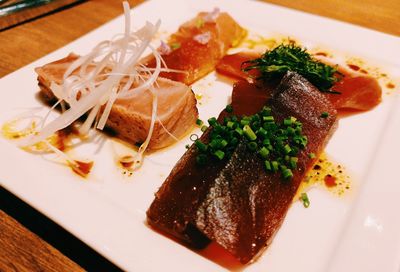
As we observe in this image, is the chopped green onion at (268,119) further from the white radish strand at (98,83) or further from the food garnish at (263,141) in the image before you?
the white radish strand at (98,83)

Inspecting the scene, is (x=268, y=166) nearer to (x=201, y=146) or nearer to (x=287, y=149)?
(x=287, y=149)

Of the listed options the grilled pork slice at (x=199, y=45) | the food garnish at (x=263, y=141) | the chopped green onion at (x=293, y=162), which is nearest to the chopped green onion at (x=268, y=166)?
the food garnish at (x=263, y=141)

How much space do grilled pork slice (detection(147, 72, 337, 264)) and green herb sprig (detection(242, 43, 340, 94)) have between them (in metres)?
0.87

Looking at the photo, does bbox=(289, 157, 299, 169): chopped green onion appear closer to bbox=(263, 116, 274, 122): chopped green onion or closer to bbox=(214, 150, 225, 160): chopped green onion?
bbox=(263, 116, 274, 122): chopped green onion

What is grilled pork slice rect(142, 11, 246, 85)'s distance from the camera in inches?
139

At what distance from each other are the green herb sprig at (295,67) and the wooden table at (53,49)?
1.70 m

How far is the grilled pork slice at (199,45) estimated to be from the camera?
353 cm

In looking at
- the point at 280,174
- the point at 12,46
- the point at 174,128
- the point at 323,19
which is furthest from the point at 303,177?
the point at 12,46

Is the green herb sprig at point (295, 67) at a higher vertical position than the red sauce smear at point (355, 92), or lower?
higher

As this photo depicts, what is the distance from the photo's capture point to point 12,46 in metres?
4.12

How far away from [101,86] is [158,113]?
0.51m

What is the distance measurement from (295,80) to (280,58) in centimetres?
44

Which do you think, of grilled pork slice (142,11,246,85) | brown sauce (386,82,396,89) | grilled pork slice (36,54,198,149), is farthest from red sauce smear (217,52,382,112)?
grilled pork slice (36,54,198,149)

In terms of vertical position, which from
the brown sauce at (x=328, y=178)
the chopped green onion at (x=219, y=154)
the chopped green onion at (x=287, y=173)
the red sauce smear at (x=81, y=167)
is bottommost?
the red sauce smear at (x=81, y=167)
